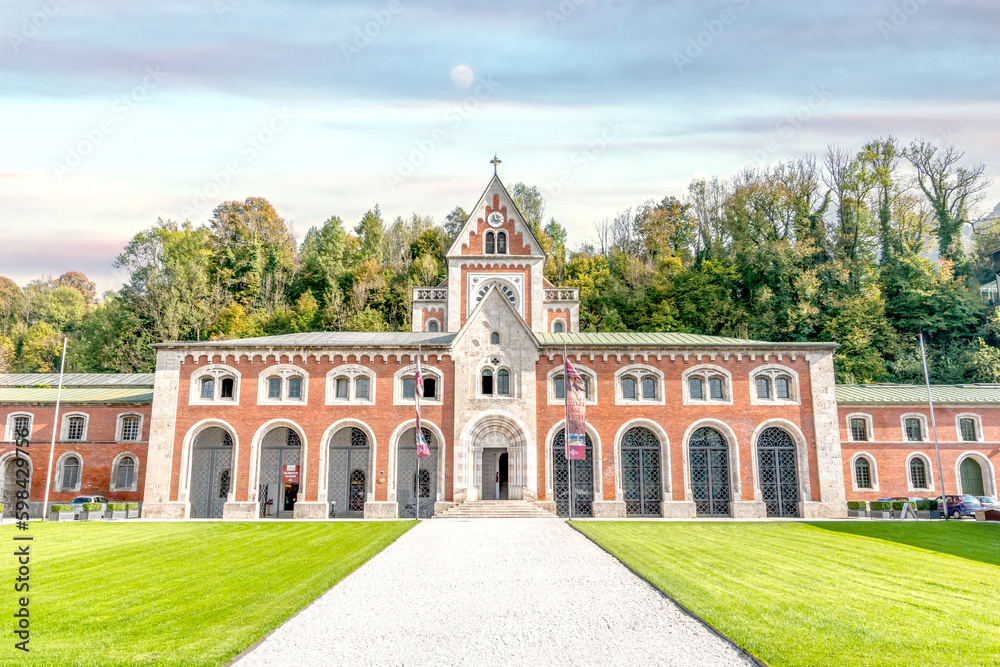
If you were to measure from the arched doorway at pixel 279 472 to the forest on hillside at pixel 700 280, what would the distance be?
87.0ft

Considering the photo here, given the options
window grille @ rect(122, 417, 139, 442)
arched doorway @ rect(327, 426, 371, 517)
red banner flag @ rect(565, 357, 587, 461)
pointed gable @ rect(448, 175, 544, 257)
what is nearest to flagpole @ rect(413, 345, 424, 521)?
arched doorway @ rect(327, 426, 371, 517)

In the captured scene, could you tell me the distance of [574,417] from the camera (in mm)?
29453

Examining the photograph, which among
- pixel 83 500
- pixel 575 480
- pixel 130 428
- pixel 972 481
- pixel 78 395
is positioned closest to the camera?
pixel 83 500

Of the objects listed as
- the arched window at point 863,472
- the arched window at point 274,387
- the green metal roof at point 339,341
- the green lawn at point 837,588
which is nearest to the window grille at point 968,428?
the arched window at point 863,472

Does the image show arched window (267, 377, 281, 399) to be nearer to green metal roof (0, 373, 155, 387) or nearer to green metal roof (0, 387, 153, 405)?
green metal roof (0, 387, 153, 405)

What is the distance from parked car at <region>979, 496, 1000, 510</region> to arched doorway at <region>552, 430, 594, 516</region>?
18789 mm

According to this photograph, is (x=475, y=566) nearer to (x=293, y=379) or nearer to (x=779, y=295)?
(x=293, y=379)

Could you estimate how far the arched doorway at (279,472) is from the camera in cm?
3325

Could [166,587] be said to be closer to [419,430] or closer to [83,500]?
[419,430]

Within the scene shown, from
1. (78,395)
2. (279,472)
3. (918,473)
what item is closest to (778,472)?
(918,473)

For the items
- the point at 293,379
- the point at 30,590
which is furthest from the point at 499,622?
the point at 293,379

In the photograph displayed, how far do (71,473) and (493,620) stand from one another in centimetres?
3419

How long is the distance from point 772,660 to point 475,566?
30.3 ft

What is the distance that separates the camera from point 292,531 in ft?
79.6
